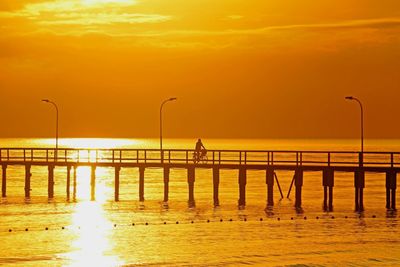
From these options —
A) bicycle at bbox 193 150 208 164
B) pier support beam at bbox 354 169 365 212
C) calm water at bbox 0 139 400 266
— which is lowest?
calm water at bbox 0 139 400 266

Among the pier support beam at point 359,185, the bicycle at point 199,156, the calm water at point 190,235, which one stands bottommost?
the calm water at point 190,235

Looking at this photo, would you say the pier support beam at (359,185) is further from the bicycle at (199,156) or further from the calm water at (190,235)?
the bicycle at (199,156)

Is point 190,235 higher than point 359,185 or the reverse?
the reverse

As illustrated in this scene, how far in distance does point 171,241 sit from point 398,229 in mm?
13984

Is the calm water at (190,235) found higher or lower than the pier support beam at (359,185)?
lower

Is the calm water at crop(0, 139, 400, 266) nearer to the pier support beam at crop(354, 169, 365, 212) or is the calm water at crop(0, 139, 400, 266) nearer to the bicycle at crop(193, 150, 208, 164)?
the pier support beam at crop(354, 169, 365, 212)

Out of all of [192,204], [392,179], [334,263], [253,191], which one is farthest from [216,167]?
[253,191]

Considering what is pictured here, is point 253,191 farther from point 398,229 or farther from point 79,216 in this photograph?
point 398,229

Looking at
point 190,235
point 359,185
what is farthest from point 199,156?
point 190,235

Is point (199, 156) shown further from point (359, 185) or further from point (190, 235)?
point (190, 235)

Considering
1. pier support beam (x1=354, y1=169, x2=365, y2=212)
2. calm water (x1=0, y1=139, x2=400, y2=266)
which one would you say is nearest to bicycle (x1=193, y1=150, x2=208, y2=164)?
calm water (x1=0, y1=139, x2=400, y2=266)

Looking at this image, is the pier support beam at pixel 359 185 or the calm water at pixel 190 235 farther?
the pier support beam at pixel 359 185

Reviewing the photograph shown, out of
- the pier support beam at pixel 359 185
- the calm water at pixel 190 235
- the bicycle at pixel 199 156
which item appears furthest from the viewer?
the bicycle at pixel 199 156

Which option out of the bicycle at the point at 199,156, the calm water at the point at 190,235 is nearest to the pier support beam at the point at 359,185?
the calm water at the point at 190,235
